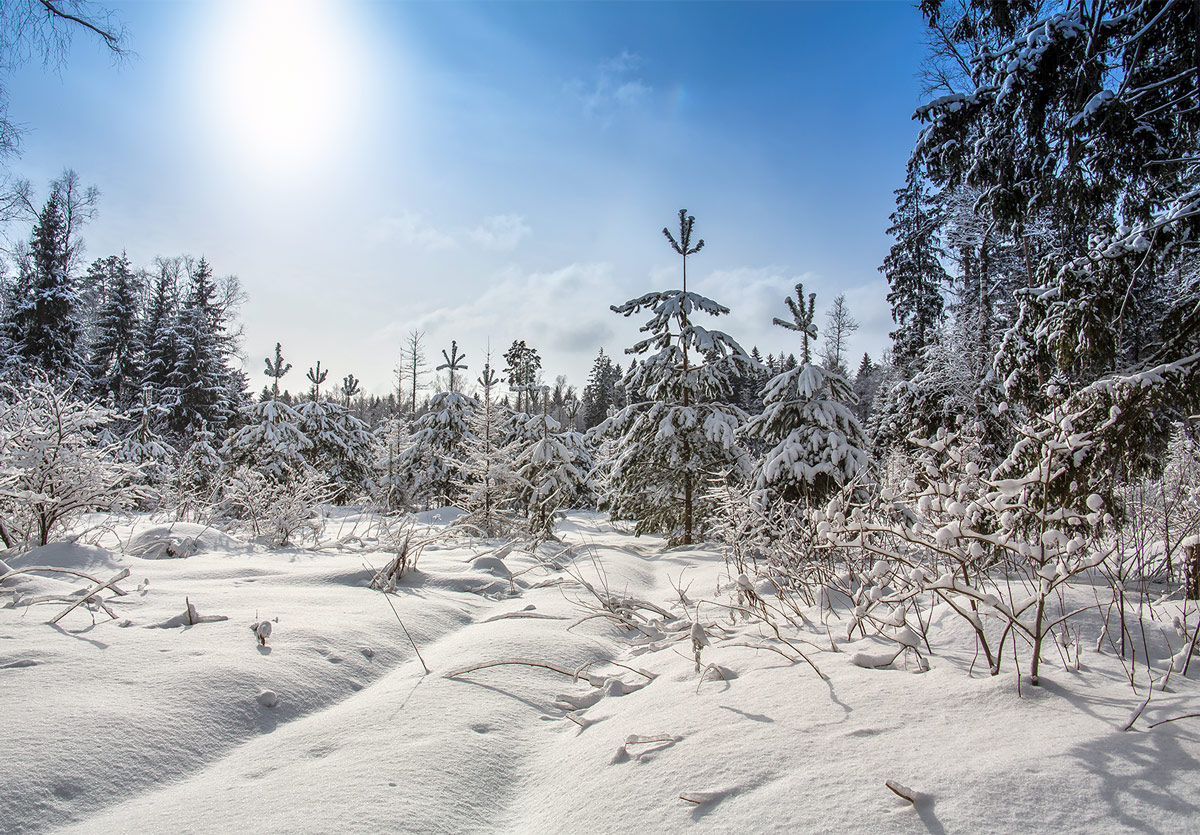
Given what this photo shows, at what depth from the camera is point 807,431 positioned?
834 centimetres

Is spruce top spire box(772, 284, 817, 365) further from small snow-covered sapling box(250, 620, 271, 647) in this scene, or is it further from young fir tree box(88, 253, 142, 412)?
young fir tree box(88, 253, 142, 412)

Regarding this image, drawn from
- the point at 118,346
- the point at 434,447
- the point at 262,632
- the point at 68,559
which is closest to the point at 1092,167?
the point at 262,632

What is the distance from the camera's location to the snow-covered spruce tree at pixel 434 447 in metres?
19.0

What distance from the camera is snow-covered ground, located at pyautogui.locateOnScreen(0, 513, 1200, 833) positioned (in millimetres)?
1278

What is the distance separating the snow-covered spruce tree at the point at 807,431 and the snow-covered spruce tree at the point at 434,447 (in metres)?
12.5

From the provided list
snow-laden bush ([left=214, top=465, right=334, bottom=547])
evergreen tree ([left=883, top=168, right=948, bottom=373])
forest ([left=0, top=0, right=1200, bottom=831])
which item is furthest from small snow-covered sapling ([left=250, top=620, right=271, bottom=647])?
evergreen tree ([left=883, top=168, right=948, bottom=373])

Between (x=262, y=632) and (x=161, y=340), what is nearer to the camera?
(x=262, y=632)

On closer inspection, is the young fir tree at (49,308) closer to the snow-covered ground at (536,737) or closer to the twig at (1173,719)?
the snow-covered ground at (536,737)

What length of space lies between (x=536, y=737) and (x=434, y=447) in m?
18.1

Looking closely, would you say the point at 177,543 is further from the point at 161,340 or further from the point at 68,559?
the point at 161,340

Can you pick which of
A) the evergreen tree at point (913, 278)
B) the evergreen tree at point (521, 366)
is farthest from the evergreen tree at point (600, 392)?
the evergreen tree at point (913, 278)

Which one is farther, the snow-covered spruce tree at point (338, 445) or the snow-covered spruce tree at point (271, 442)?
the snow-covered spruce tree at point (338, 445)

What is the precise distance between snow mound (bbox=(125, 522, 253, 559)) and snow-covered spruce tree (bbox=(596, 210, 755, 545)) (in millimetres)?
6598

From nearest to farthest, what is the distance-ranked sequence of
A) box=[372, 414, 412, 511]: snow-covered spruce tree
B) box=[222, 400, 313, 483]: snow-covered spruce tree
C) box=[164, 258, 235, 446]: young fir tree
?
box=[222, 400, 313, 483]: snow-covered spruce tree → box=[372, 414, 412, 511]: snow-covered spruce tree → box=[164, 258, 235, 446]: young fir tree
